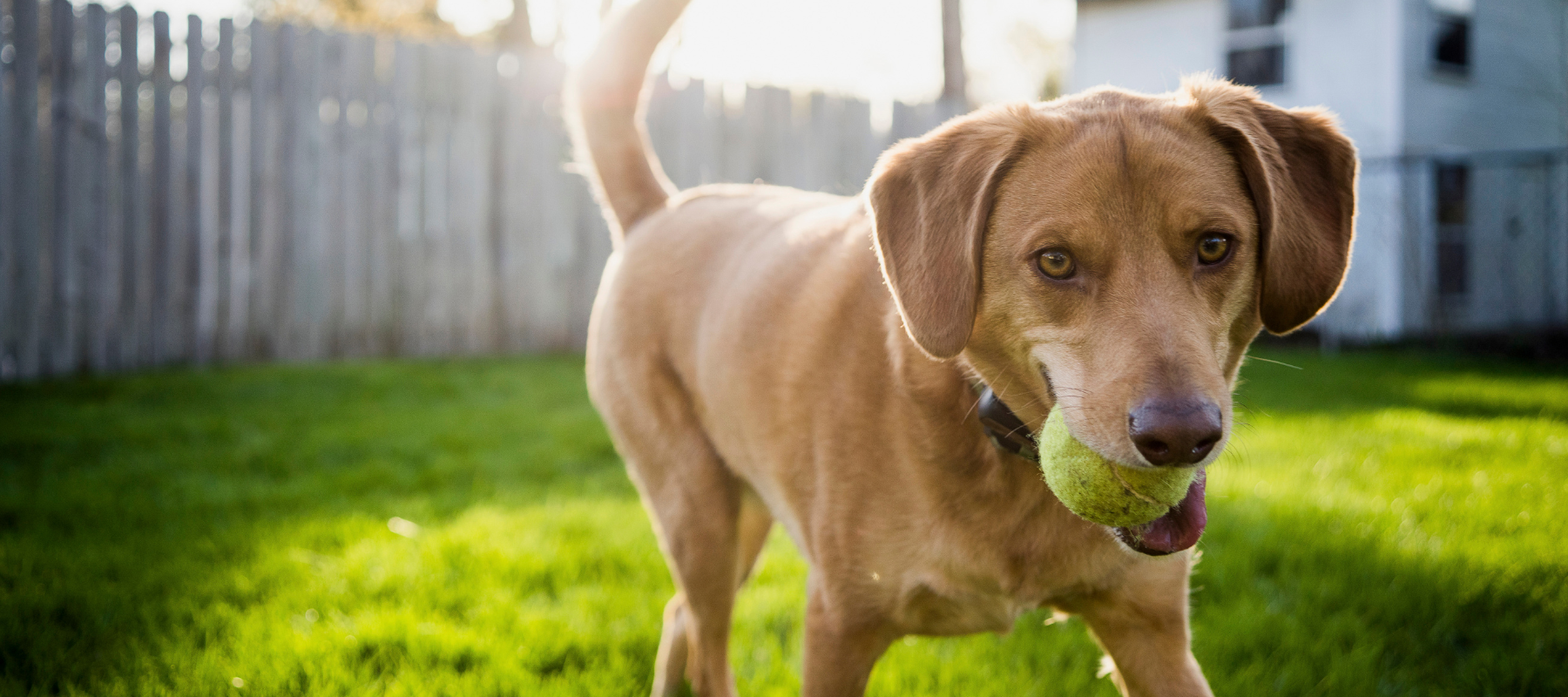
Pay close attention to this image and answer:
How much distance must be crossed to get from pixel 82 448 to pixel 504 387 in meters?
2.51

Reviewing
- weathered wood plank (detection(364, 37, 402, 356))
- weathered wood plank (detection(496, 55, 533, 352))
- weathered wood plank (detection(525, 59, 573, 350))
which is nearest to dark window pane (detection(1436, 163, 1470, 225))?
weathered wood plank (detection(525, 59, 573, 350))

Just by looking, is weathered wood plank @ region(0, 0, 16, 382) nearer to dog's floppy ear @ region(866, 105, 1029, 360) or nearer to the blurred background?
the blurred background

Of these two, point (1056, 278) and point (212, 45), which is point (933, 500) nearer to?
point (1056, 278)

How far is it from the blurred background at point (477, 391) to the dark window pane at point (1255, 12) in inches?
9.2

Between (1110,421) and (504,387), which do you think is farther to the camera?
(504,387)

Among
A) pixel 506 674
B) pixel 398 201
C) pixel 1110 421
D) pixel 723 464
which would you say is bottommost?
pixel 506 674

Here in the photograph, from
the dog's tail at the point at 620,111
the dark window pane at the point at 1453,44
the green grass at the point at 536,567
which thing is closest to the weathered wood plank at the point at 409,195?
the green grass at the point at 536,567

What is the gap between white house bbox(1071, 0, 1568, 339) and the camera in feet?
38.2

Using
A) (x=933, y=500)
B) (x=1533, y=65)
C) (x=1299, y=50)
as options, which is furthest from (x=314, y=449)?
(x=1533, y=65)

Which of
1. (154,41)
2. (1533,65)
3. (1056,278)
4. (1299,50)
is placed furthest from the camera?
(1533,65)

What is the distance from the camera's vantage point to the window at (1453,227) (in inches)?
518

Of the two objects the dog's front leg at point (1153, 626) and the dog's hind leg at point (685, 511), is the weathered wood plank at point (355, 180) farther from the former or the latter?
the dog's front leg at point (1153, 626)

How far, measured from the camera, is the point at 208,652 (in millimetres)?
2559

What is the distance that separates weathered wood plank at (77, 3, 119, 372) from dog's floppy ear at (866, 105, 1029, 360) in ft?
21.1
